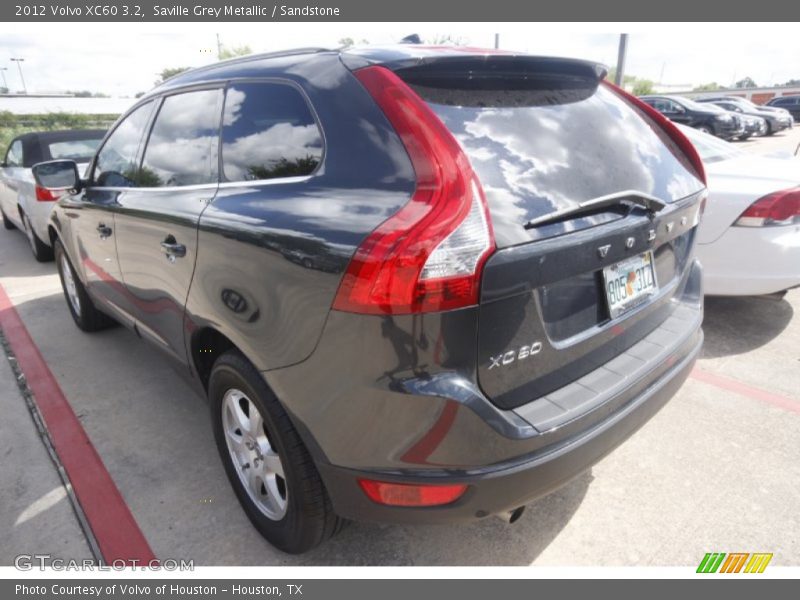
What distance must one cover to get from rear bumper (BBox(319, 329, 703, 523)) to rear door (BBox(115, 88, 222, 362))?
114cm

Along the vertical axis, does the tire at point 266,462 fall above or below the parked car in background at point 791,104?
above

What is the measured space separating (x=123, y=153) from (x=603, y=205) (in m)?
2.75

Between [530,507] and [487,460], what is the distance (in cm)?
99

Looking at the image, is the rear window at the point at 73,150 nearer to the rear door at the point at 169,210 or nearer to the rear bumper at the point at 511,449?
the rear door at the point at 169,210

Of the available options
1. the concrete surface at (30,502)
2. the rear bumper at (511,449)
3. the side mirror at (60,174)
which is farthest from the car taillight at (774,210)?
the side mirror at (60,174)

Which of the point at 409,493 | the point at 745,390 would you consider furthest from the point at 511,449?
the point at 745,390

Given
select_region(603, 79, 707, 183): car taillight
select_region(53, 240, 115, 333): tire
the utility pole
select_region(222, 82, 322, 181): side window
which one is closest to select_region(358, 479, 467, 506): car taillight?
select_region(222, 82, 322, 181): side window

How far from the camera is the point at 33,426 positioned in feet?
10.3

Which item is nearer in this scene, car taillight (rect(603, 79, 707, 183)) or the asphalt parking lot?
the asphalt parking lot

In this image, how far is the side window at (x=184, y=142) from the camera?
2334 millimetres

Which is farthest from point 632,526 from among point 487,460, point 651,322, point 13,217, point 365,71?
point 13,217

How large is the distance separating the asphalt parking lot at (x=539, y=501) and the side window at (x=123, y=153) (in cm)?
132

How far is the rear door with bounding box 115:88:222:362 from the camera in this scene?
2297 mm

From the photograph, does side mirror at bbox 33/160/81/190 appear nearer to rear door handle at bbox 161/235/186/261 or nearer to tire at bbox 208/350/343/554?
rear door handle at bbox 161/235/186/261
